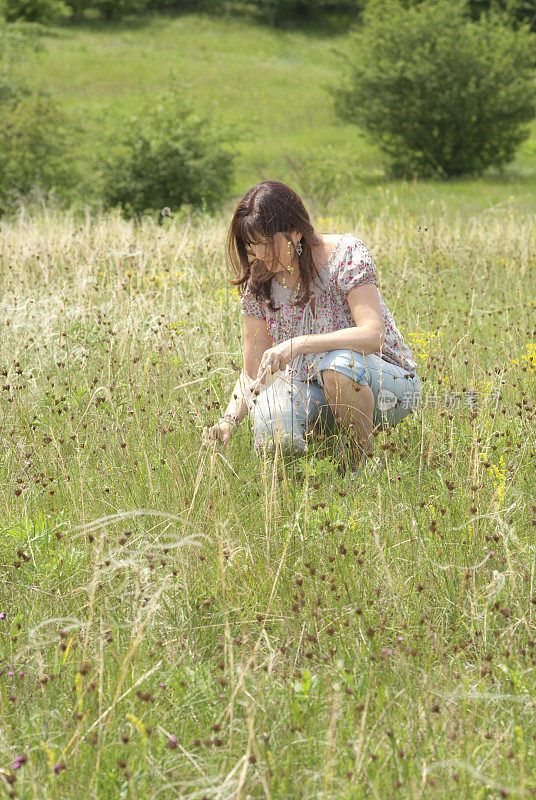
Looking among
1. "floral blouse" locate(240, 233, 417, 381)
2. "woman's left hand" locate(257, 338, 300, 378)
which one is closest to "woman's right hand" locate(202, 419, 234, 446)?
"woman's left hand" locate(257, 338, 300, 378)

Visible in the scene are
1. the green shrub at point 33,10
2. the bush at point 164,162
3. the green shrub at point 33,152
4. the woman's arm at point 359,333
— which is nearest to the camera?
the woman's arm at point 359,333

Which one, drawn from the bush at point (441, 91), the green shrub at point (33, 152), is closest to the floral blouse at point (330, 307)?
the green shrub at point (33, 152)

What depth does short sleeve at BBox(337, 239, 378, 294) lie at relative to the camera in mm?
A: 3238

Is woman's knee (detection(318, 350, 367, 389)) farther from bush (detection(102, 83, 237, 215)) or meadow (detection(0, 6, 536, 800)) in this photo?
bush (detection(102, 83, 237, 215))

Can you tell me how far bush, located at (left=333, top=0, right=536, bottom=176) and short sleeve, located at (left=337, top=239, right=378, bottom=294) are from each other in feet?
58.3

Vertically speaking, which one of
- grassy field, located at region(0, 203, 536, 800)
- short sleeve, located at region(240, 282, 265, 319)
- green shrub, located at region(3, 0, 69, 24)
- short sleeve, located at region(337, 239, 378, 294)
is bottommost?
grassy field, located at region(0, 203, 536, 800)

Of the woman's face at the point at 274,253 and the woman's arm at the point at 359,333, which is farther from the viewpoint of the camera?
the woman's face at the point at 274,253

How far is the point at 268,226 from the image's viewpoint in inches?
124

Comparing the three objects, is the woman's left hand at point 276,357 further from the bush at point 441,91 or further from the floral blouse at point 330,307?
the bush at point 441,91

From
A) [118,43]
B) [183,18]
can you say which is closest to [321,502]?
[118,43]

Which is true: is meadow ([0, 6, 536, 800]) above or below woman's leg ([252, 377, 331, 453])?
below

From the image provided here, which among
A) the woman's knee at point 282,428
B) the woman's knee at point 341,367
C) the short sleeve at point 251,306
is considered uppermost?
the short sleeve at point 251,306

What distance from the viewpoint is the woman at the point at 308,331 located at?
3094 mm

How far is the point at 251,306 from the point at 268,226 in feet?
1.48
